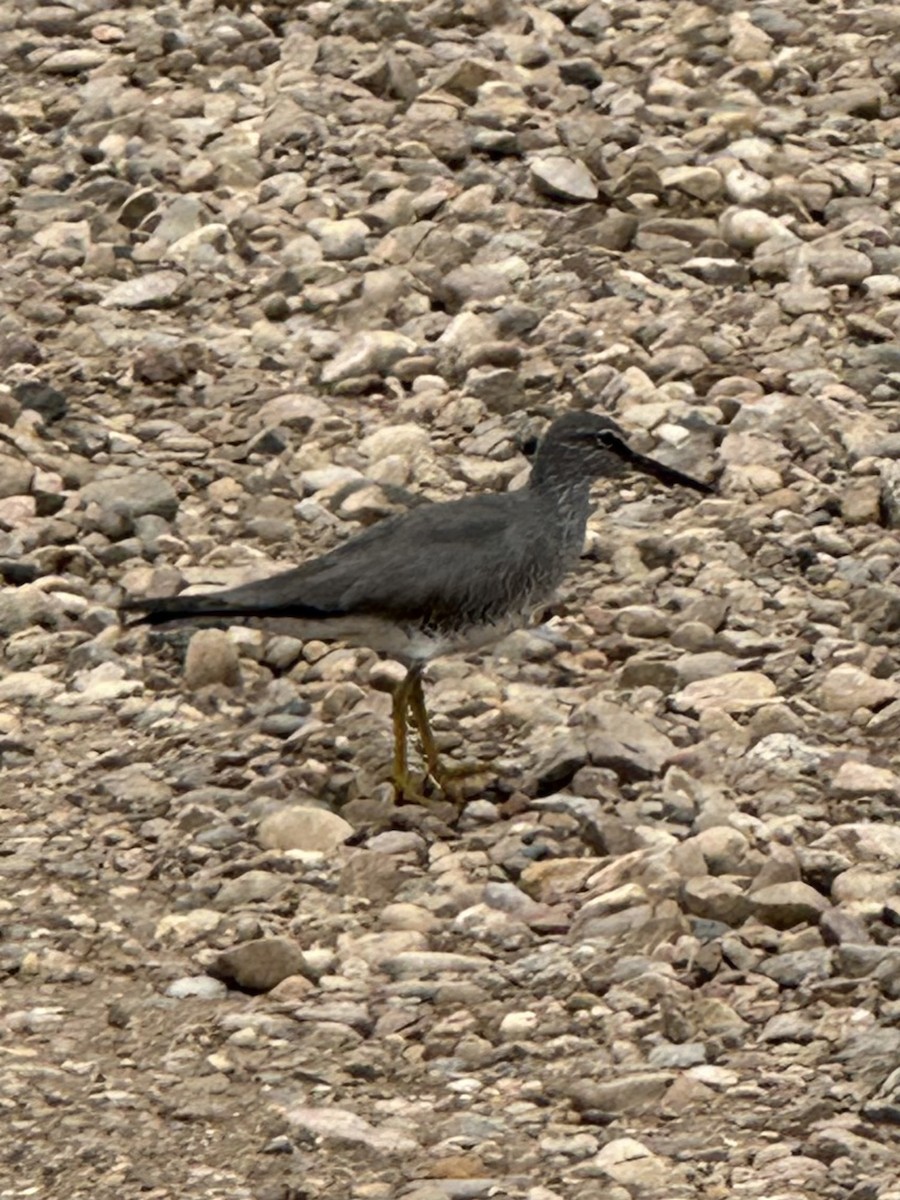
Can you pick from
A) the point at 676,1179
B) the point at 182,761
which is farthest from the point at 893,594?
the point at 676,1179

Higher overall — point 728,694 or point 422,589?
point 422,589

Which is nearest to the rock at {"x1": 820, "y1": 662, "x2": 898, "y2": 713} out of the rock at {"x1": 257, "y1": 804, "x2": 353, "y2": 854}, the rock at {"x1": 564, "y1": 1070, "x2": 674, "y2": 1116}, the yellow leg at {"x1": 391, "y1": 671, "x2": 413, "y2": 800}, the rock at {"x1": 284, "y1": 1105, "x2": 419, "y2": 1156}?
the yellow leg at {"x1": 391, "y1": 671, "x2": 413, "y2": 800}

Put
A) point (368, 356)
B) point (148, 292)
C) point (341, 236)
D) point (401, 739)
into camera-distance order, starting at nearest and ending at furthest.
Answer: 1. point (401, 739)
2. point (368, 356)
3. point (148, 292)
4. point (341, 236)

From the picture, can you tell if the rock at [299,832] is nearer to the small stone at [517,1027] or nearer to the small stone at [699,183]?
the small stone at [517,1027]

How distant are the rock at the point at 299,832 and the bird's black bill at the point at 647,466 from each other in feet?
6.12

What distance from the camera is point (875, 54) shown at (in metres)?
13.4

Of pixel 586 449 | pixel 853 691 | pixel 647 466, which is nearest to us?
pixel 853 691

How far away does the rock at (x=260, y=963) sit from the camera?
297 inches

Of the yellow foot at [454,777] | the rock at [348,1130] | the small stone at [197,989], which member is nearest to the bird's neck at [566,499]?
the yellow foot at [454,777]

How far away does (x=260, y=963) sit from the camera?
7.55m

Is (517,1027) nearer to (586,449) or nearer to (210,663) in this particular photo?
Result: (210,663)

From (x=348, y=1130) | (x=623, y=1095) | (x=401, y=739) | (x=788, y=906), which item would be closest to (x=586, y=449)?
(x=401, y=739)

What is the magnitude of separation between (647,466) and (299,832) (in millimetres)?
2078

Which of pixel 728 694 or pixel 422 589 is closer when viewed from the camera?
pixel 422 589
